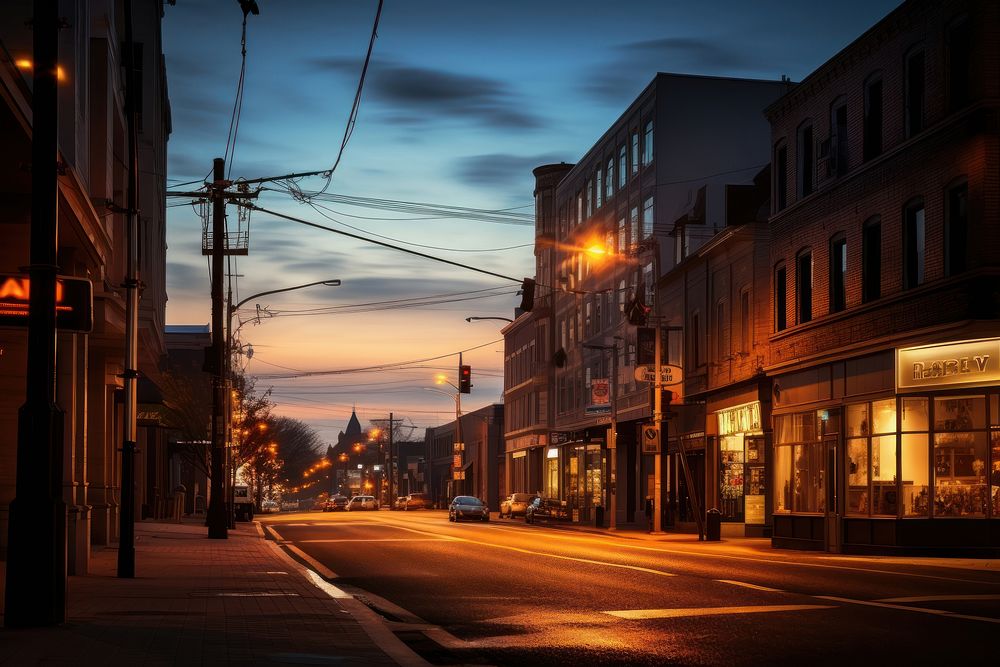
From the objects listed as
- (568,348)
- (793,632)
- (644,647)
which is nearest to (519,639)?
(644,647)

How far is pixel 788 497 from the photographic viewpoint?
33.8 m

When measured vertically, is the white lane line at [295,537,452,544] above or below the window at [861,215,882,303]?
below

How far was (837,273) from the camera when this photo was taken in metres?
31.8

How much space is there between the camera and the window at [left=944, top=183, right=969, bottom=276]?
2556cm

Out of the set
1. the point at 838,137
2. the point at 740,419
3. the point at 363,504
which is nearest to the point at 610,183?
the point at 740,419

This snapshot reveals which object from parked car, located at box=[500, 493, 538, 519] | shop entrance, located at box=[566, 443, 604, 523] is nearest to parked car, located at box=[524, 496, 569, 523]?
shop entrance, located at box=[566, 443, 604, 523]

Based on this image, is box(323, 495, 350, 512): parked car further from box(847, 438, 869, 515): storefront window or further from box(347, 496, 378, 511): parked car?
box(847, 438, 869, 515): storefront window

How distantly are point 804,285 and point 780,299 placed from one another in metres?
1.62

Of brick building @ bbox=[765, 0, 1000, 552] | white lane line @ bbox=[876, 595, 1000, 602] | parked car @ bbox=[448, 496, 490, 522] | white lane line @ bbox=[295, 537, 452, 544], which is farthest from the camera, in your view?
parked car @ bbox=[448, 496, 490, 522]

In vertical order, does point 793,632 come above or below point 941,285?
below

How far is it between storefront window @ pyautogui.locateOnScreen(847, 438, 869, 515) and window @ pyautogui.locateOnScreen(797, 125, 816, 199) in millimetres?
6568

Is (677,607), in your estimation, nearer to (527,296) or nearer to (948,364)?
(948,364)

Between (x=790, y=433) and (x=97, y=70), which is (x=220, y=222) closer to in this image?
(x=97, y=70)

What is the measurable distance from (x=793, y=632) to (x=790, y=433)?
881 inches
